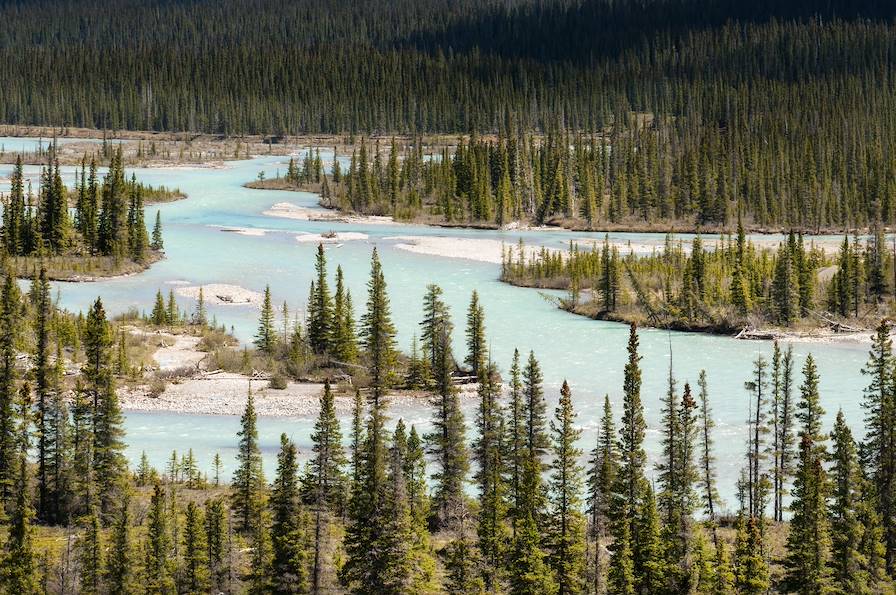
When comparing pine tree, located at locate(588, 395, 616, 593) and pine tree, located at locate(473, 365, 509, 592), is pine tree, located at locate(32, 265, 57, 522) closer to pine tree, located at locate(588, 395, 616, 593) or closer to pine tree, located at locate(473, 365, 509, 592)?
pine tree, located at locate(473, 365, 509, 592)

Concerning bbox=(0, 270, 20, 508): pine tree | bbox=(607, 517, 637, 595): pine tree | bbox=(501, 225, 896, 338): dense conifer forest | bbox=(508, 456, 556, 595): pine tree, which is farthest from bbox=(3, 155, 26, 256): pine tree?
bbox=(607, 517, 637, 595): pine tree

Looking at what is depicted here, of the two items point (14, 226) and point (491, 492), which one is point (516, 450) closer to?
point (491, 492)

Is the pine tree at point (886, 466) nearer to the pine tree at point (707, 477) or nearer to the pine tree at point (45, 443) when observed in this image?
the pine tree at point (707, 477)

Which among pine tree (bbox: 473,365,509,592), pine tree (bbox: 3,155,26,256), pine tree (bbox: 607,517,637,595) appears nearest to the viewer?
pine tree (bbox: 607,517,637,595)

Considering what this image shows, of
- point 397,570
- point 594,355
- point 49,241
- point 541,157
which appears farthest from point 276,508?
→ point 541,157

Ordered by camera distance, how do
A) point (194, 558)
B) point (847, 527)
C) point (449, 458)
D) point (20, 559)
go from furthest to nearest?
point (449, 458) < point (847, 527) < point (20, 559) < point (194, 558)

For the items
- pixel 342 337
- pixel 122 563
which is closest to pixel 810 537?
pixel 122 563

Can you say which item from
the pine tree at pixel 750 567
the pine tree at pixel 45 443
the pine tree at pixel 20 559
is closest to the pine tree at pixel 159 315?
the pine tree at pixel 45 443
